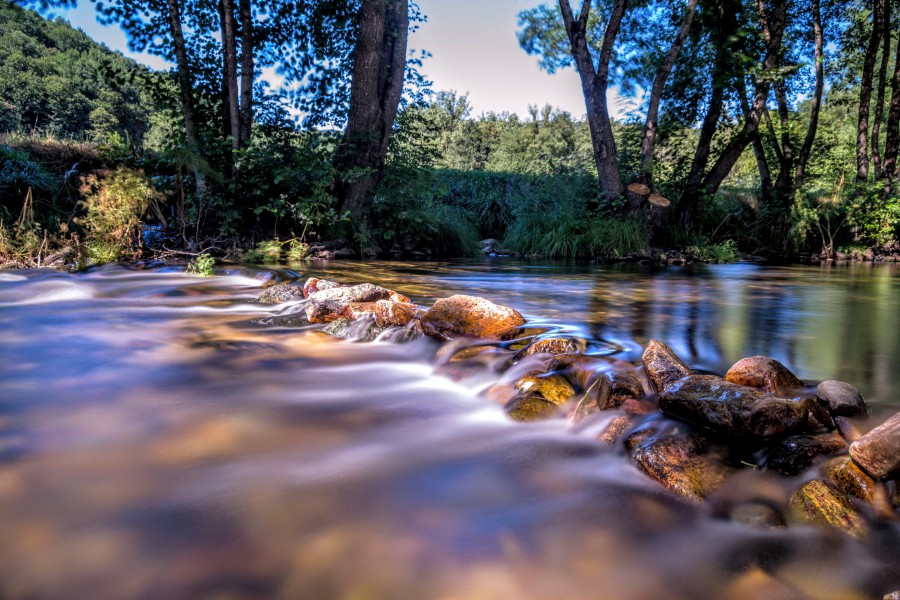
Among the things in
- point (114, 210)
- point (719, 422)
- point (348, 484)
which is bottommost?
point (348, 484)

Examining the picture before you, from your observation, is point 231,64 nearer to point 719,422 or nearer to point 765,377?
point 765,377

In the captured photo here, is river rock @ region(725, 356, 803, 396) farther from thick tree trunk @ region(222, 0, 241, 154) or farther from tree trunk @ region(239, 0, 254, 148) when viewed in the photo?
tree trunk @ region(239, 0, 254, 148)

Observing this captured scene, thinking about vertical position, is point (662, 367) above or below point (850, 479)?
above

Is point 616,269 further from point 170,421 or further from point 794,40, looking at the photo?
point 794,40

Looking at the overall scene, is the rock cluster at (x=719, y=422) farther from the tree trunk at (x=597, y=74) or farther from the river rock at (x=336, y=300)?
the tree trunk at (x=597, y=74)

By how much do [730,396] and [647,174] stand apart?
11275 millimetres

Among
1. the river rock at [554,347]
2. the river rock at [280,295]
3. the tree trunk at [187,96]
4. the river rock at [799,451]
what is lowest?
the river rock at [799,451]

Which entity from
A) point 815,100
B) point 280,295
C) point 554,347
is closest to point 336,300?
point 280,295

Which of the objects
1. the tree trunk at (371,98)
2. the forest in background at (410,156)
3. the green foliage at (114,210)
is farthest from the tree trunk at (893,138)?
the green foliage at (114,210)

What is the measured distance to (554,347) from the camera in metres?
2.92

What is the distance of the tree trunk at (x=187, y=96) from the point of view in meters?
8.32

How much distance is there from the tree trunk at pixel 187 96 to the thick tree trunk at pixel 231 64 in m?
0.61

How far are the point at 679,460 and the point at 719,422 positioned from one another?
0.24m

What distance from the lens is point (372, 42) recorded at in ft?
31.3
